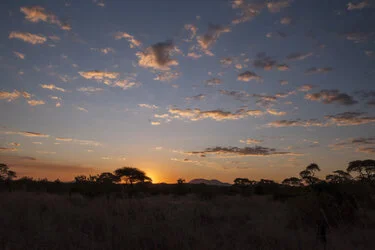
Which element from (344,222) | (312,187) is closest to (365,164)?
(344,222)

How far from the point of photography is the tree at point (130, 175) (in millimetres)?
46312

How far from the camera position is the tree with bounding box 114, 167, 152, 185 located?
4631cm

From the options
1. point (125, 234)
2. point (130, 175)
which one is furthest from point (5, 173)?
point (125, 234)

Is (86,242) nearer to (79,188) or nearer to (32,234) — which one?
(32,234)

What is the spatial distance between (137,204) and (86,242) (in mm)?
5339

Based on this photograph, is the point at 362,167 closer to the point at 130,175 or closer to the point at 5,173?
the point at 130,175

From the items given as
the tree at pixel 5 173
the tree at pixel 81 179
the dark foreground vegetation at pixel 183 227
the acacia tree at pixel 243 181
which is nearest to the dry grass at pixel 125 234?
the dark foreground vegetation at pixel 183 227

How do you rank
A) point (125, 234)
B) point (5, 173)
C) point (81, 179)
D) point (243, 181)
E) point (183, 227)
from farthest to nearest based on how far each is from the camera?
point (243, 181) < point (5, 173) < point (81, 179) < point (183, 227) < point (125, 234)

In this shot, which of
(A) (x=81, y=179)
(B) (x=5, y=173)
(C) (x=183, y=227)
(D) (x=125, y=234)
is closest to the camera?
(D) (x=125, y=234)

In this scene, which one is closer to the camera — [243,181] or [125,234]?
[125,234]

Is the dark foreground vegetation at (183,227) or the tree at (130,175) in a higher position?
the tree at (130,175)

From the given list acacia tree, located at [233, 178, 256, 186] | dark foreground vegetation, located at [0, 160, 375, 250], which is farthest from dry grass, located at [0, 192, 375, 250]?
acacia tree, located at [233, 178, 256, 186]

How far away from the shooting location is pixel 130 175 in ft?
152

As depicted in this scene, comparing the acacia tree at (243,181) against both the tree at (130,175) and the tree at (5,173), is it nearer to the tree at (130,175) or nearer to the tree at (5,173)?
the tree at (130,175)
